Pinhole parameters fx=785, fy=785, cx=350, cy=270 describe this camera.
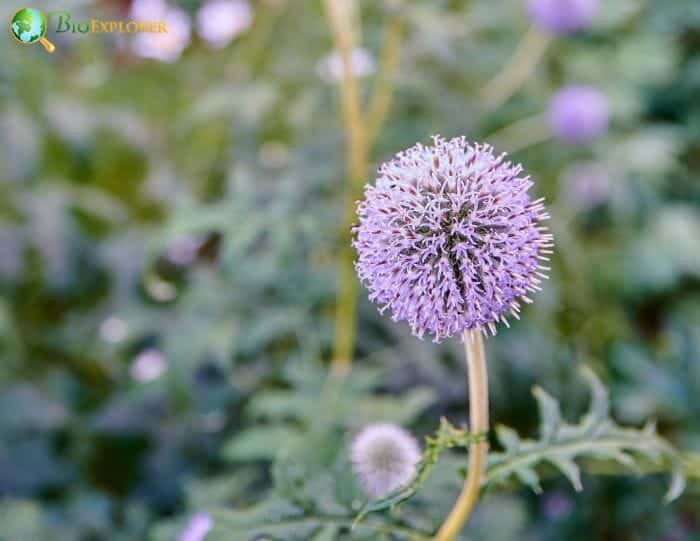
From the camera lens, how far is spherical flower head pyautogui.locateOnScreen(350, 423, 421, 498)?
40.2 inches

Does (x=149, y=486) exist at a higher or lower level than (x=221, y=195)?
lower

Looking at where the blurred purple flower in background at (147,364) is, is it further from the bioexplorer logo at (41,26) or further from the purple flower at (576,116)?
the purple flower at (576,116)

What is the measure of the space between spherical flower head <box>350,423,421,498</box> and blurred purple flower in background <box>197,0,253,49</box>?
1461 mm

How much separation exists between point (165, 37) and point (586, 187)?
1396 mm

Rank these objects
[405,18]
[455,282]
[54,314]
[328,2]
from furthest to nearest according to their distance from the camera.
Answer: [54,314] < [405,18] < [328,2] < [455,282]

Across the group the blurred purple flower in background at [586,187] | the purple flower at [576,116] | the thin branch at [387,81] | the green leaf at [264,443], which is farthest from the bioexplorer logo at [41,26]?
the blurred purple flower in background at [586,187]

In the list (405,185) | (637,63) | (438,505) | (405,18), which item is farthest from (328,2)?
(637,63)

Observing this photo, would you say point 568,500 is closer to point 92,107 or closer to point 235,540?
point 235,540

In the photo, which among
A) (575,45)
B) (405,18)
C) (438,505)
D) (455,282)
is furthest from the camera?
(575,45)

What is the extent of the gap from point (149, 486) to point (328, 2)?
1090mm

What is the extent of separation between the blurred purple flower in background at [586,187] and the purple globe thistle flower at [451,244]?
177 cm

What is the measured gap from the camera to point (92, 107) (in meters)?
2.10

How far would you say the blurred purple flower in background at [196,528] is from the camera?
1.08 metres

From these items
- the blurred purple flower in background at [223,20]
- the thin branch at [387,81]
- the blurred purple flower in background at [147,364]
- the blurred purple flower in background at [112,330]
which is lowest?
the blurred purple flower in background at [147,364]
